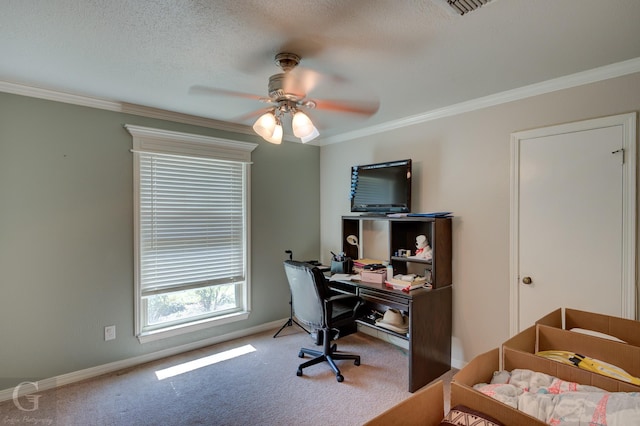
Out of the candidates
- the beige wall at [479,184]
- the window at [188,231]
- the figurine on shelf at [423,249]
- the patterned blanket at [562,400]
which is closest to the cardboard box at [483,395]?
the patterned blanket at [562,400]

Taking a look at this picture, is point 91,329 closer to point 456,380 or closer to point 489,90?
point 456,380

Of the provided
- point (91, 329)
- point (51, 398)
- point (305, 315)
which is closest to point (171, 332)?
point (91, 329)

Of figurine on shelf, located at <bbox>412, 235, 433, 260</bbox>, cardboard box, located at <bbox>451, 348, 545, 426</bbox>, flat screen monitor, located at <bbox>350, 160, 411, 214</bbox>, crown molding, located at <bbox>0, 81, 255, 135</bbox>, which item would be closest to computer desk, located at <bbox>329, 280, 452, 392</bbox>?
figurine on shelf, located at <bbox>412, 235, 433, 260</bbox>

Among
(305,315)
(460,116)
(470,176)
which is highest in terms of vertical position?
(460,116)

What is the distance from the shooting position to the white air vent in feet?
4.58

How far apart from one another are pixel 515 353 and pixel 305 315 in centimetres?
176

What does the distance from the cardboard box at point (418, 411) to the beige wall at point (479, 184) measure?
1855 millimetres

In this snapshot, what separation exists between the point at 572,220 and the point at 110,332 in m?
3.92

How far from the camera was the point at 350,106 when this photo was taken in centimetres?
298

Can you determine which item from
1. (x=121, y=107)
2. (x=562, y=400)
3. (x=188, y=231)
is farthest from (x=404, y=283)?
(x=121, y=107)

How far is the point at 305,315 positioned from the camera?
289cm

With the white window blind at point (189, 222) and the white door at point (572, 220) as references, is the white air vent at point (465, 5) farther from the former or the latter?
the white window blind at point (189, 222)

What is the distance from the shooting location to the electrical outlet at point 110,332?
2.84 m

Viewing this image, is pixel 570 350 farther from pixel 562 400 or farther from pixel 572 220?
pixel 572 220
